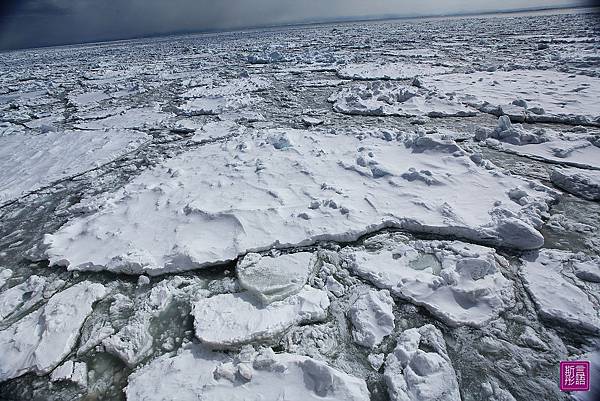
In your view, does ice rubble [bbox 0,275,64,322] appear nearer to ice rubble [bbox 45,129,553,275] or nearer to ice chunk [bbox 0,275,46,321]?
ice chunk [bbox 0,275,46,321]

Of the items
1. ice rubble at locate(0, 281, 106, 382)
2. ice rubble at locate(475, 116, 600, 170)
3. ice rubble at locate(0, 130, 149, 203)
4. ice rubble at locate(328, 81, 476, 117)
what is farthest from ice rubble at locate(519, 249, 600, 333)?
ice rubble at locate(0, 130, 149, 203)

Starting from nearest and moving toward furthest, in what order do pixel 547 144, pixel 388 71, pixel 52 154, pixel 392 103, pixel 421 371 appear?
pixel 421 371
pixel 547 144
pixel 52 154
pixel 392 103
pixel 388 71

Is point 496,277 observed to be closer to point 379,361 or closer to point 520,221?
point 520,221

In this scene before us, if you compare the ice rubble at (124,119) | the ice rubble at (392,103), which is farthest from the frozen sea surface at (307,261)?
the ice rubble at (124,119)

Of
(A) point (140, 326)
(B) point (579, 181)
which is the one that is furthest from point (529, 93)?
(A) point (140, 326)

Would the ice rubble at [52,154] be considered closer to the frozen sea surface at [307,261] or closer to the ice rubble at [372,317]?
the frozen sea surface at [307,261]

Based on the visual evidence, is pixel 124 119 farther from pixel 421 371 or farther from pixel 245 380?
pixel 421 371
